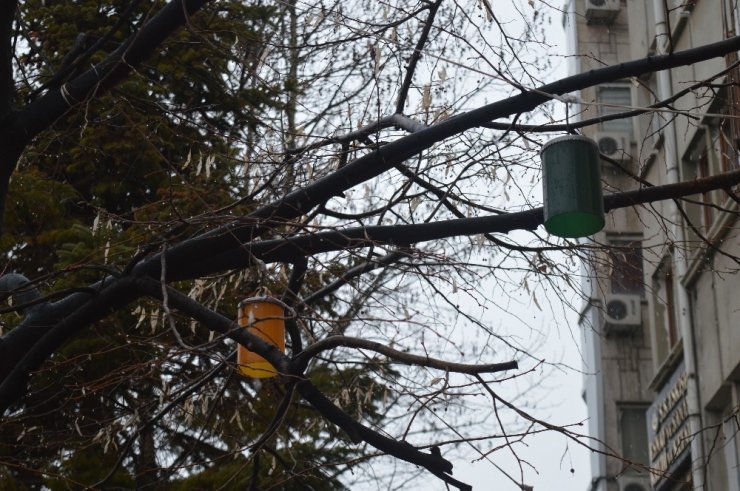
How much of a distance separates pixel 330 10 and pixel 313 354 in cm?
217

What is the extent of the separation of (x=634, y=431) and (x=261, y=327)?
17.1 metres

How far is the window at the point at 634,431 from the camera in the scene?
22.4 meters

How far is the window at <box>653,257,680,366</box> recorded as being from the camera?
52.9 feet

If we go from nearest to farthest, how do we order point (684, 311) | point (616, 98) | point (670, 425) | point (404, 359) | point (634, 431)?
point (404, 359)
point (684, 311)
point (670, 425)
point (634, 431)
point (616, 98)

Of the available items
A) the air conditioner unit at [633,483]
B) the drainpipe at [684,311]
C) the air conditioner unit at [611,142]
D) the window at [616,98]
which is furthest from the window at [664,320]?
the window at [616,98]

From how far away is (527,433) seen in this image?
18.7 ft

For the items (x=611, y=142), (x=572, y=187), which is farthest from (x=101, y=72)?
(x=611, y=142)

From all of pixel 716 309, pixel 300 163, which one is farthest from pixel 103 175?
pixel 716 309

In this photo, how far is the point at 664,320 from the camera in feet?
56.4

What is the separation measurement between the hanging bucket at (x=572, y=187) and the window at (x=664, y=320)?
32.5 feet

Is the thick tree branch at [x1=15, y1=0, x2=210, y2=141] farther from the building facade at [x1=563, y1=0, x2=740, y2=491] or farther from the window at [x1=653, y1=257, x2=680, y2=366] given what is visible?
the window at [x1=653, y1=257, x2=680, y2=366]

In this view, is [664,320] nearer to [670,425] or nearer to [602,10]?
[670,425]

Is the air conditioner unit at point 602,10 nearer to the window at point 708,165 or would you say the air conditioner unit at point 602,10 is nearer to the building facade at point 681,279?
the building facade at point 681,279

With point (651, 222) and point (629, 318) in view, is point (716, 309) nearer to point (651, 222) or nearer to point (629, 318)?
point (651, 222)
